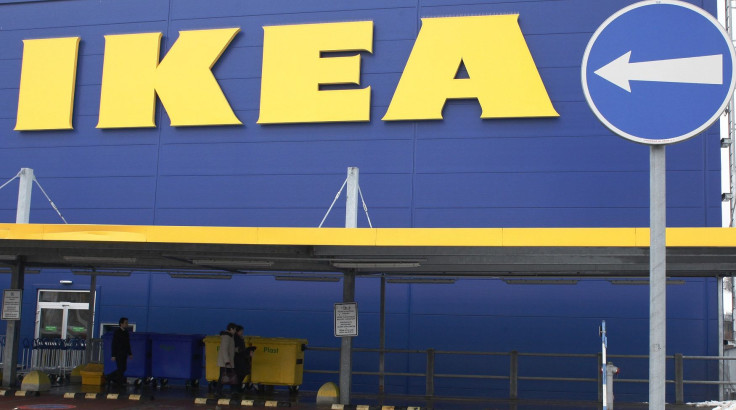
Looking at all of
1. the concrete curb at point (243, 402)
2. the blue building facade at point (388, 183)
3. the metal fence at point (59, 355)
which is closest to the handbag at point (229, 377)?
the concrete curb at point (243, 402)

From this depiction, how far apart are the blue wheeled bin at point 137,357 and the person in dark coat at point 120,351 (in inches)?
6.0

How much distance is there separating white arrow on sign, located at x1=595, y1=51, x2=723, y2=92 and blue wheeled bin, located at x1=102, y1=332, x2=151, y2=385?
14379 mm

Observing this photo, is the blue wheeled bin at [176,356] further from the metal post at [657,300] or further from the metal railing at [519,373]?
the metal post at [657,300]

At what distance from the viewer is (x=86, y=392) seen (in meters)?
15.6

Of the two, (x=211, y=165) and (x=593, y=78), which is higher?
(x=211, y=165)

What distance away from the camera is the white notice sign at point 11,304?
51.7 feet

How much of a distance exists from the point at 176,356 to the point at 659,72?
14.2m

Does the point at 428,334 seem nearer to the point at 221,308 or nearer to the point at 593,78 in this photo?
the point at 221,308

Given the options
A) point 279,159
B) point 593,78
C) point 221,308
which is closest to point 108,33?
point 279,159

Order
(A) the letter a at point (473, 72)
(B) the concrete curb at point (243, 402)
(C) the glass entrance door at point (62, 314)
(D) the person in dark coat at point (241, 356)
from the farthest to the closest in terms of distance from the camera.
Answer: (C) the glass entrance door at point (62, 314) < (A) the letter a at point (473, 72) < (D) the person in dark coat at point (241, 356) < (B) the concrete curb at point (243, 402)

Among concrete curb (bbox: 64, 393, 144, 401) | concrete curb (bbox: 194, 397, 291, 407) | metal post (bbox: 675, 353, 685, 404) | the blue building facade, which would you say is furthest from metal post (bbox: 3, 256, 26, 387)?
metal post (bbox: 675, 353, 685, 404)

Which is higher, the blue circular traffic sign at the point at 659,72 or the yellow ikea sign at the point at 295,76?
the yellow ikea sign at the point at 295,76

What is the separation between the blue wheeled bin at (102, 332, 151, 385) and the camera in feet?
55.7

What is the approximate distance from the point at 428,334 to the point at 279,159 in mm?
5508
